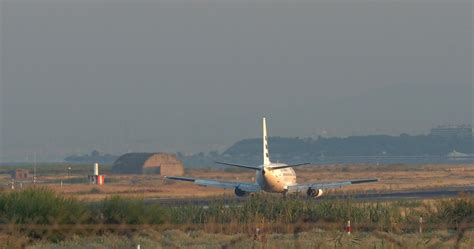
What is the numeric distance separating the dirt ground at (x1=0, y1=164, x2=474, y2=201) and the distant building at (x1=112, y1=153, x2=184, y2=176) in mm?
9594

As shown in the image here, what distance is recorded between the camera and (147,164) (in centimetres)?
16400

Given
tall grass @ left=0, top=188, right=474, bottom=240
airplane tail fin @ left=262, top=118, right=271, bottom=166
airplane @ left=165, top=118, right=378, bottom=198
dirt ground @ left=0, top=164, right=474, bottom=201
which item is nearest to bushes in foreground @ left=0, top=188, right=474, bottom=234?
tall grass @ left=0, top=188, right=474, bottom=240

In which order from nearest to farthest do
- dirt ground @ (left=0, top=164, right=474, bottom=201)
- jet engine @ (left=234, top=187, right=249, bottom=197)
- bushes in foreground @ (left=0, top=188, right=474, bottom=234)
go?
bushes in foreground @ (left=0, top=188, right=474, bottom=234)
jet engine @ (left=234, top=187, right=249, bottom=197)
dirt ground @ (left=0, top=164, right=474, bottom=201)

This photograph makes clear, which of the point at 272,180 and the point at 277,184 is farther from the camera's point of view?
the point at 277,184

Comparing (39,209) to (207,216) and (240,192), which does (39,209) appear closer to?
(207,216)

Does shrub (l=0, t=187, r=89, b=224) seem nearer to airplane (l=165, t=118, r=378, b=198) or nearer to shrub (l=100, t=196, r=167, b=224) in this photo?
shrub (l=100, t=196, r=167, b=224)

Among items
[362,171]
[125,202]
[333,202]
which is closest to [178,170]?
[362,171]

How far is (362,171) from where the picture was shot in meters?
160

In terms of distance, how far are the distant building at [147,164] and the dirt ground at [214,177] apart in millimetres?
9594

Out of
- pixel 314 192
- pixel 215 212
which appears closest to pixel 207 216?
pixel 215 212

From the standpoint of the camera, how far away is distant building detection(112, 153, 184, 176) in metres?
163

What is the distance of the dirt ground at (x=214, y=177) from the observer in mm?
93062

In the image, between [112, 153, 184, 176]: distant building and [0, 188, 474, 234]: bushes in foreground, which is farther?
[112, 153, 184, 176]: distant building

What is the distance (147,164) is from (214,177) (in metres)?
29.7
